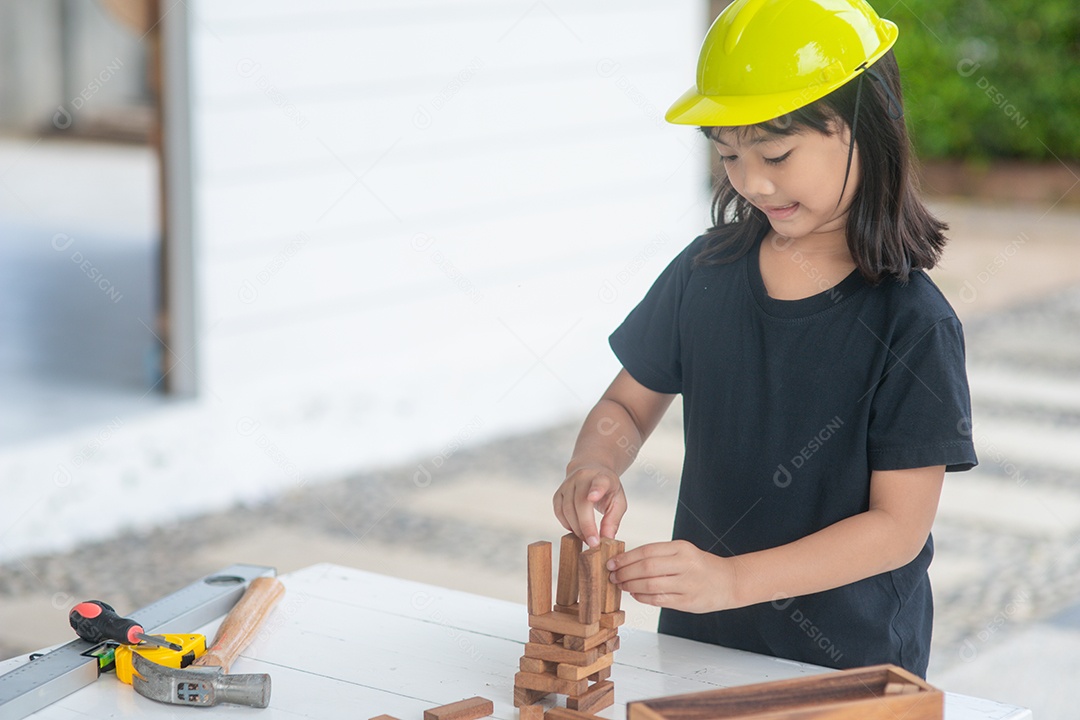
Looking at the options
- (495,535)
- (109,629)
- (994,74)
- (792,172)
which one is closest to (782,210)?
(792,172)

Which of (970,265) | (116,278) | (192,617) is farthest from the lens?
(970,265)

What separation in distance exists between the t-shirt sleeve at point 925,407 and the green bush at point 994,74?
10.5 metres

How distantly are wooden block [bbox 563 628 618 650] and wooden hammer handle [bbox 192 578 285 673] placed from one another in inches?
17.4

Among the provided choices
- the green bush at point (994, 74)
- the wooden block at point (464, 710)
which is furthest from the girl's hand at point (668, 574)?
the green bush at point (994, 74)

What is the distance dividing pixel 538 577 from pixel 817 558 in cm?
39

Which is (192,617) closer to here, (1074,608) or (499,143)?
(1074,608)

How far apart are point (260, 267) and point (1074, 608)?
3.05m

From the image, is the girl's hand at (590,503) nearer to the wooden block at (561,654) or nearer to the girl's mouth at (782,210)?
the wooden block at (561,654)

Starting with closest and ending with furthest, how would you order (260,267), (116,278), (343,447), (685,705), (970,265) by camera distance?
1. (685,705)
2. (260,267)
3. (343,447)
4. (116,278)
5. (970,265)

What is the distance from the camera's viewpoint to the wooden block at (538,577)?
1.57 metres

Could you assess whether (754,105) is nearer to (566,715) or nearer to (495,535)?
(566,715)

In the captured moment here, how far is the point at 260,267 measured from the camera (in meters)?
4.76

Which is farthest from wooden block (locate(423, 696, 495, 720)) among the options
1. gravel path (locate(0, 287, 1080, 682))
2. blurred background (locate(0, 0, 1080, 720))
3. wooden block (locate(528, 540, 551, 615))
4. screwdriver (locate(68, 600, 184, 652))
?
gravel path (locate(0, 287, 1080, 682))

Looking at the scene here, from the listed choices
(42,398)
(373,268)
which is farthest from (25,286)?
(373,268)
